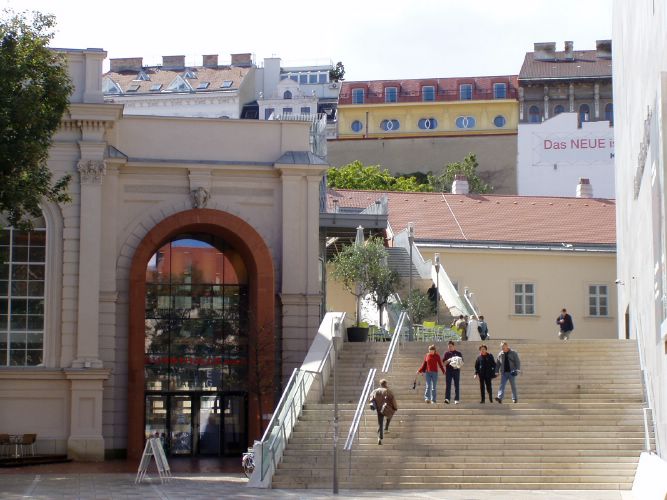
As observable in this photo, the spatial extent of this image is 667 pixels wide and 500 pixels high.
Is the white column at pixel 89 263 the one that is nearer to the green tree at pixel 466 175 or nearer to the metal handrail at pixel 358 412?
the metal handrail at pixel 358 412

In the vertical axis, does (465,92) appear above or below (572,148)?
above

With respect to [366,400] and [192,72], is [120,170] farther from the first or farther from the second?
[192,72]

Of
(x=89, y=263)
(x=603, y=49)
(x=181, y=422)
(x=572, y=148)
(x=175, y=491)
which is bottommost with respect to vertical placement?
(x=175, y=491)

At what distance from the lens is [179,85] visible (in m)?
120

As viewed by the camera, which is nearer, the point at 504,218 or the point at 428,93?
the point at 504,218

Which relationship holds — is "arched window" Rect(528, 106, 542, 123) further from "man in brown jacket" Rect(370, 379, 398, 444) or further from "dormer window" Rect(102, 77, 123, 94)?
"man in brown jacket" Rect(370, 379, 398, 444)

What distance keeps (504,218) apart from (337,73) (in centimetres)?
7574

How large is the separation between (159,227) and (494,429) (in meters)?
12.5

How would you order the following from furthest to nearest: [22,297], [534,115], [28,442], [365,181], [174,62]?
[174,62] < [534,115] < [365,181] < [22,297] < [28,442]

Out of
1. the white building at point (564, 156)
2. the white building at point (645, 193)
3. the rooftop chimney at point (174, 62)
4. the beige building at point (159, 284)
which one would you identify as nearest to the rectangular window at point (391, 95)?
the white building at point (564, 156)

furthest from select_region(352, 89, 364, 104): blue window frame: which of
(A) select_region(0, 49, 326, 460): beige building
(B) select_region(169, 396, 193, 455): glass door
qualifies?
(B) select_region(169, 396, 193, 455): glass door

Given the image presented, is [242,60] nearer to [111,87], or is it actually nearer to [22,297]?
[111,87]

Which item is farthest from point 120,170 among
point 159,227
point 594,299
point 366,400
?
point 594,299

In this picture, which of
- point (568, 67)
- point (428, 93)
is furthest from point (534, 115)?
point (428, 93)
